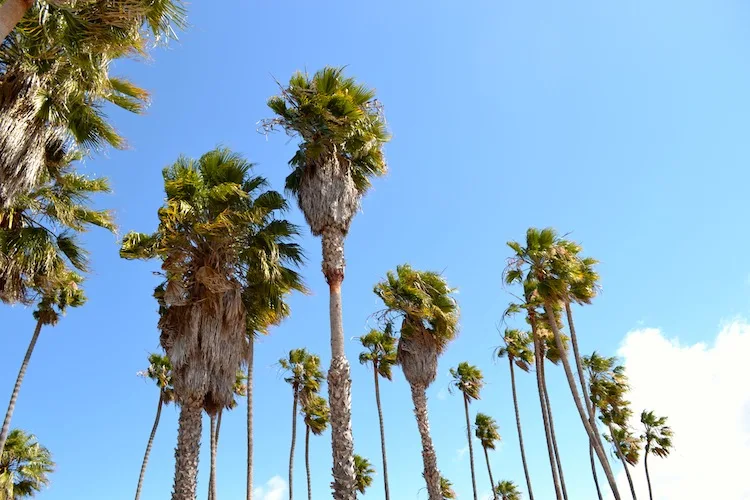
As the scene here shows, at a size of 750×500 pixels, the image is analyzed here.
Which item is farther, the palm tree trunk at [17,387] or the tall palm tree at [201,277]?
the palm tree trunk at [17,387]

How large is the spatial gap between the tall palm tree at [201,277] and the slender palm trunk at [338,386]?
2025 millimetres

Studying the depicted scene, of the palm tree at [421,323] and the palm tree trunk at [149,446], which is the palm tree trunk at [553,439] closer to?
the palm tree at [421,323]

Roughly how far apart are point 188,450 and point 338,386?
10.8 feet

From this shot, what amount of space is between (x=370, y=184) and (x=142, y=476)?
19217 mm

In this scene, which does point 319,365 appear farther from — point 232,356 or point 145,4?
point 145,4

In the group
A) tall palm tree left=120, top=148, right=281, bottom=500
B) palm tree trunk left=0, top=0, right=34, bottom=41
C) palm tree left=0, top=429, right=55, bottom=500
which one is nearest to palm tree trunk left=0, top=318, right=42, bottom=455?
palm tree left=0, top=429, right=55, bottom=500

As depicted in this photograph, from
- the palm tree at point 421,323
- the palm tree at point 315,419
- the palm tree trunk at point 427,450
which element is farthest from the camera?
the palm tree at point 315,419

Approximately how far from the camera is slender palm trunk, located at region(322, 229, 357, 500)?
33.6ft

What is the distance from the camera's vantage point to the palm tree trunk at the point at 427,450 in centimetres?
1680

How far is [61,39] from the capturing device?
5965 millimetres

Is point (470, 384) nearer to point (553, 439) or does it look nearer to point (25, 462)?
point (553, 439)

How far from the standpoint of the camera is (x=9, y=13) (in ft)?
13.9

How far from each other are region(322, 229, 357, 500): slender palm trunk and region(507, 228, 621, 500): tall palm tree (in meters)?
9.31

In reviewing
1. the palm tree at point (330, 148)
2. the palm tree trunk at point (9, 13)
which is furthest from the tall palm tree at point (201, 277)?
the palm tree trunk at point (9, 13)
